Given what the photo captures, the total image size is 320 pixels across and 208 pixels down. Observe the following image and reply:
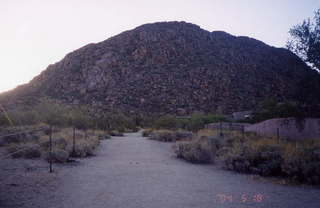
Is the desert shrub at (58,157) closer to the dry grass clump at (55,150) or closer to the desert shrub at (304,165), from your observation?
the dry grass clump at (55,150)

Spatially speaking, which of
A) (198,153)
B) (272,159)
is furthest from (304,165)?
(198,153)

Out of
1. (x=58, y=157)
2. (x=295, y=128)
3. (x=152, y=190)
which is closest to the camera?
(x=152, y=190)

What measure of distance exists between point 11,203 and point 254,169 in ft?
28.4

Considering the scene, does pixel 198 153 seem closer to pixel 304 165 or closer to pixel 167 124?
Result: pixel 304 165

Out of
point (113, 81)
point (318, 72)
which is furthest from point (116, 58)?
point (318, 72)

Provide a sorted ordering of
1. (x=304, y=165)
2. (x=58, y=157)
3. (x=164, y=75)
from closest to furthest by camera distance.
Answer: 1. (x=304, y=165)
2. (x=58, y=157)
3. (x=164, y=75)

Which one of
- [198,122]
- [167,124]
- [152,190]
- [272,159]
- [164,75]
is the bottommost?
[152,190]

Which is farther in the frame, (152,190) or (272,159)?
(272,159)

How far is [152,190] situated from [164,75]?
65.5m

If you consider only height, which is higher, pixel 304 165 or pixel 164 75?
pixel 164 75

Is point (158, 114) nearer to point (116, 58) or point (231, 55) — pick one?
point (116, 58)

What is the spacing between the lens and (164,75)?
74.2 m

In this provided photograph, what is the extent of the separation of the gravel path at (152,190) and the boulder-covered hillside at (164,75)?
4624 cm

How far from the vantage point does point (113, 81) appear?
240 feet
